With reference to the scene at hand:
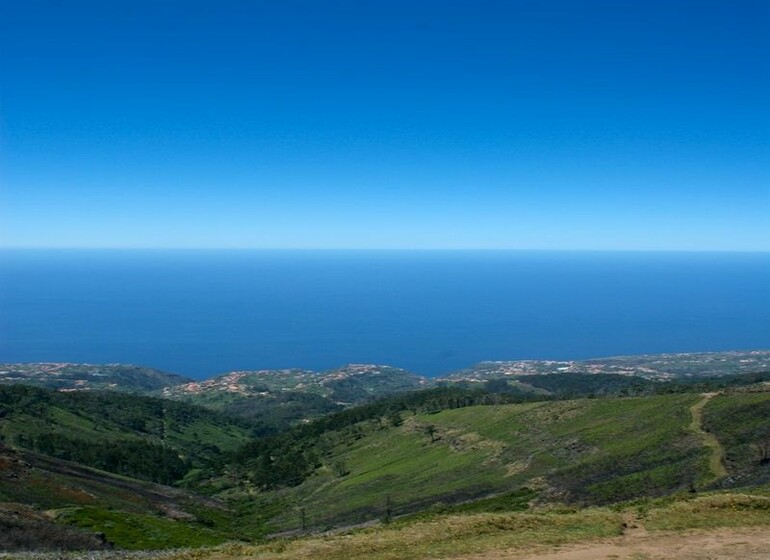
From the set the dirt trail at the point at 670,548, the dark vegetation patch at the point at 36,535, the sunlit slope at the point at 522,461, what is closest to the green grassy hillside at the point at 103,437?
the sunlit slope at the point at 522,461

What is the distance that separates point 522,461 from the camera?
7681cm

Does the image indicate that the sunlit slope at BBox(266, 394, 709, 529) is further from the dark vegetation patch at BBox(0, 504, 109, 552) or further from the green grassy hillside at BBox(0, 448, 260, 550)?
the dark vegetation patch at BBox(0, 504, 109, 552)

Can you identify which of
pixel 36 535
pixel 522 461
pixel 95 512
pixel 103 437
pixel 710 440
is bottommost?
pixel 103 437

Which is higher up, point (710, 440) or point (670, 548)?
point (670, 548)

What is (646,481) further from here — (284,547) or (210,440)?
(210,440)

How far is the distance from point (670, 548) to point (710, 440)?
1758 inches

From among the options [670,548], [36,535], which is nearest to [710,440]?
[670,548]

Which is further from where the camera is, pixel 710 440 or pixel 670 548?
pixel 710 440

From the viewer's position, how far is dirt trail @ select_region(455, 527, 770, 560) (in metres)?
22.4

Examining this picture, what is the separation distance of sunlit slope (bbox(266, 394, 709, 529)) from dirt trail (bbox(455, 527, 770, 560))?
28.3 metres

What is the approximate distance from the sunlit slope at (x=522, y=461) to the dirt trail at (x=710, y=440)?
0.76m

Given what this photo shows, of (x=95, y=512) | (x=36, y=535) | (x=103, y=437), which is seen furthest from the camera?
(x=103, y=437)

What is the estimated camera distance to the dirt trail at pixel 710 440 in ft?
171

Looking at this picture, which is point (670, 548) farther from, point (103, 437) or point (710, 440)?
point (103, 437)
